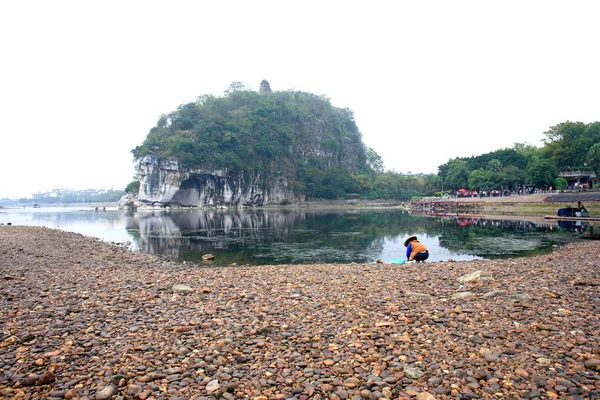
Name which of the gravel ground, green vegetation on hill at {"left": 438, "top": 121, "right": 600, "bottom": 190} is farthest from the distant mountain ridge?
the gravel ground

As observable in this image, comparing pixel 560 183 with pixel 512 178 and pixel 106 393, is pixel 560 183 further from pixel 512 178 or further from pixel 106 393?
pixel 106 393

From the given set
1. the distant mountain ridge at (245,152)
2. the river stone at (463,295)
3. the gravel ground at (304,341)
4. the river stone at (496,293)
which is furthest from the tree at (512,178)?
the river stone at (463,295)

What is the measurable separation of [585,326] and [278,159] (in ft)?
381

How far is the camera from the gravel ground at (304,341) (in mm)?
4125

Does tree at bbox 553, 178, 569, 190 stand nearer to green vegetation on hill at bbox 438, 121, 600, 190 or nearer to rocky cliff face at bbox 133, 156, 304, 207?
green vegetation on hill at bbox 438, 121, 600, 190

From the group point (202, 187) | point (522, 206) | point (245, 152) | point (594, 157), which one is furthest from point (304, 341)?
point (245, 152)

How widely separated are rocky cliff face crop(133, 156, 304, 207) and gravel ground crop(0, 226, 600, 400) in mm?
91154

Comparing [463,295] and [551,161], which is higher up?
[551,161]

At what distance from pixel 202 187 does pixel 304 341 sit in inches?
4094

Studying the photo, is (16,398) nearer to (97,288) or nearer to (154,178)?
(97,288)

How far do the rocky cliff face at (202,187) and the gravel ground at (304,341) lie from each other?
299ft

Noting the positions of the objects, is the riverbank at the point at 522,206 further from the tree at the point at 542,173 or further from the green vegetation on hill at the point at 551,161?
the green vegetation on hill at the point at 551,161

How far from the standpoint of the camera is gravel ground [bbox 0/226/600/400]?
162 inches

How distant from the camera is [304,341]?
5.44 meters
